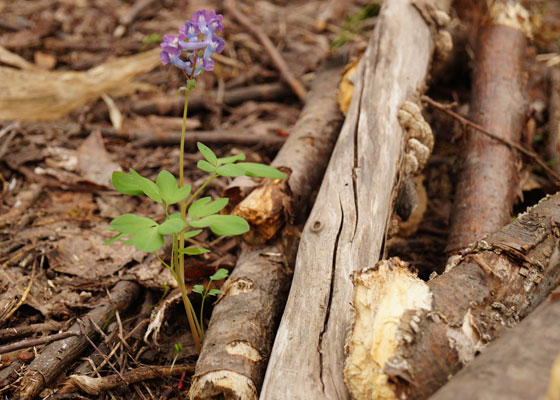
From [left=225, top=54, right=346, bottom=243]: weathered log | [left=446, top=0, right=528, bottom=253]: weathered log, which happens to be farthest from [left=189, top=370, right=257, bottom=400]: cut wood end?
[left=446, top=0, right=528, bottom=253]: weathered log

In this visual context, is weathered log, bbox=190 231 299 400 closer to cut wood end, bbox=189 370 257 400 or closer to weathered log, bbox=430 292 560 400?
cut wood end, bbox=189 370 257 400

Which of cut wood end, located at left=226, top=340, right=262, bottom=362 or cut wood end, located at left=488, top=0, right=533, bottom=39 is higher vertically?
cut wood end, located at left=488, top=0, right=533, bottom=39

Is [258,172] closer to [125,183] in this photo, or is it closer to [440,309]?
[125,183]

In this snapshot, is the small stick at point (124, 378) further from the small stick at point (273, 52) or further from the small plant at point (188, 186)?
the small stick at point (273, 52)

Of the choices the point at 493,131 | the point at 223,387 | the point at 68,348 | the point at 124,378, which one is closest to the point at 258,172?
the point at 223,387

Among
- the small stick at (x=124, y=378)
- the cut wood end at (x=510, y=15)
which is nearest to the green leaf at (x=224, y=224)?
the small stick at (x=124, y=378)

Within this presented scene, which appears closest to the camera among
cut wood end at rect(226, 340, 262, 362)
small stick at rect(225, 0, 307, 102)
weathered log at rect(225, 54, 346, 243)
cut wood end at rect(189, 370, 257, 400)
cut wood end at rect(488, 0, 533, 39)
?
cut wood end at rect(189, 370, 257, 400)
